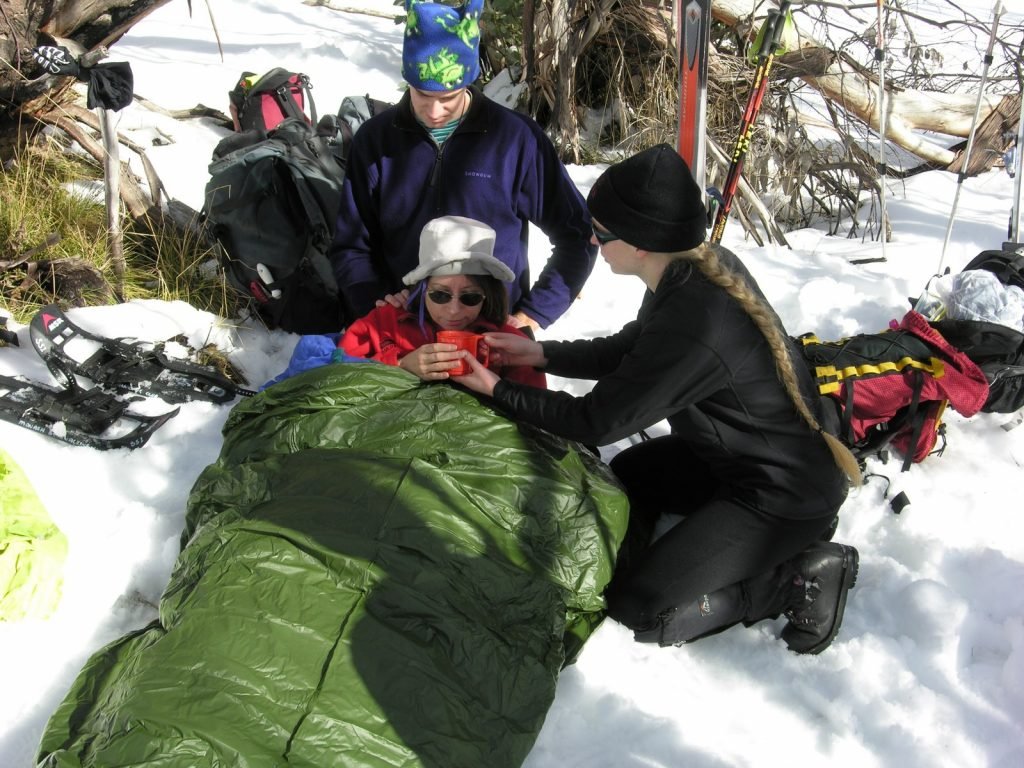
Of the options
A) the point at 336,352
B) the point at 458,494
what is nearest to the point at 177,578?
the point at 458,494

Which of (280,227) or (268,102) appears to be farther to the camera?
(268,102)

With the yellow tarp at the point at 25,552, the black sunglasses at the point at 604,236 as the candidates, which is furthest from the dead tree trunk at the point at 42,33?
the black sunglasses at the point at 604,236

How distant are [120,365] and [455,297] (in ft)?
4.64

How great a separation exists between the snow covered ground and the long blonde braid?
0.57 meters

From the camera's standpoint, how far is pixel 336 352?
2424 millimetres

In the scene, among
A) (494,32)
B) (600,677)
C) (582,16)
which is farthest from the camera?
(494,32)

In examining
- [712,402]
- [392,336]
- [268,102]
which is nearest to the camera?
[712,402]

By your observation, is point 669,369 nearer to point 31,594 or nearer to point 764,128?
point 31,594

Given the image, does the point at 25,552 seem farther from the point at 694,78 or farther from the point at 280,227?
the point at 694,78

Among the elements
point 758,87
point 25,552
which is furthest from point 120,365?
point 758,87

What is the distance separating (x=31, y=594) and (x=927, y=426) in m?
2.86

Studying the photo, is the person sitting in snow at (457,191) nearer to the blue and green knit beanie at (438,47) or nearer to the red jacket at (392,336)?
the blue and green knit beanie at (438,47)

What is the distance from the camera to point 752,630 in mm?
2236

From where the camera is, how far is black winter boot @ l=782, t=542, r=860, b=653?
6.86 ft
